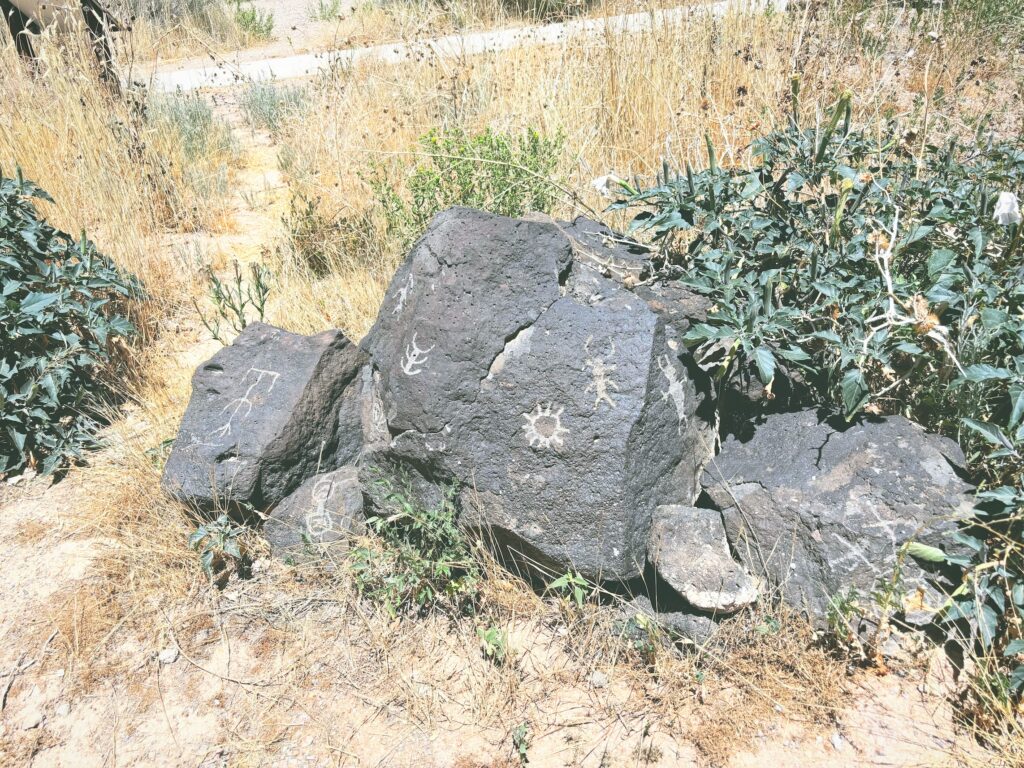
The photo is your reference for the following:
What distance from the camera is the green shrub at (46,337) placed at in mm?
3303

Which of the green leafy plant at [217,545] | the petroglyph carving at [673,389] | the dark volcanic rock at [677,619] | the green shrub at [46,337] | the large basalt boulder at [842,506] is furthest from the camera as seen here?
the green shrub at [46,337]

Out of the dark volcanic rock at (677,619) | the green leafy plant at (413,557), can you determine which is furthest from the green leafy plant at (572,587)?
the green leafy plant at (413,557)

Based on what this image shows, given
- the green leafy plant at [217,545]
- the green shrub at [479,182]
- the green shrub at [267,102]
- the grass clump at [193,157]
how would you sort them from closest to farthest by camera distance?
the green leafy plant at [217,545], the green shrub at [479,182], the grass clump at [193,157], the green shrub at [267,102]

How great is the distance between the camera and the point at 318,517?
284 centimetres

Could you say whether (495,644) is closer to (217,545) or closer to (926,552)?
(217,545)

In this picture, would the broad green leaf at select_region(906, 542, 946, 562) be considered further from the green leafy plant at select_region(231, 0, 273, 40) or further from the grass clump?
the green leafy plant at select_region(231, 0, 273, 40)

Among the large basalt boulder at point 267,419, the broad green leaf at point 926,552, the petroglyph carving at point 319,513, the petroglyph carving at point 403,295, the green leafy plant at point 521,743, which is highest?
the petroglyph carving at point 403,295

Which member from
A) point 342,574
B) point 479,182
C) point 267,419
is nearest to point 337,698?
point 342,574

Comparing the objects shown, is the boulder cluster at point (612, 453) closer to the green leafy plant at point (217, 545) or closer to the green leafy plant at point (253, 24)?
the green leafy plant at point (217, 545)

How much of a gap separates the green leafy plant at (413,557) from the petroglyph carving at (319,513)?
0.18m

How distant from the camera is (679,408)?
2518 mm

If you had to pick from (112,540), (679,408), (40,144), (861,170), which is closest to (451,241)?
(679,408)

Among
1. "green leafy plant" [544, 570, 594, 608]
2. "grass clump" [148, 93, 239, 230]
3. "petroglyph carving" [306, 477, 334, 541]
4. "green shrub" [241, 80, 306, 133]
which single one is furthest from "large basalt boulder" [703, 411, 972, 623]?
"green shrub" [241, 80, 306, 133]

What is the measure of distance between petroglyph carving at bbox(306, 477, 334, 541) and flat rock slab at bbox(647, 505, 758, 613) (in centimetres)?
121
